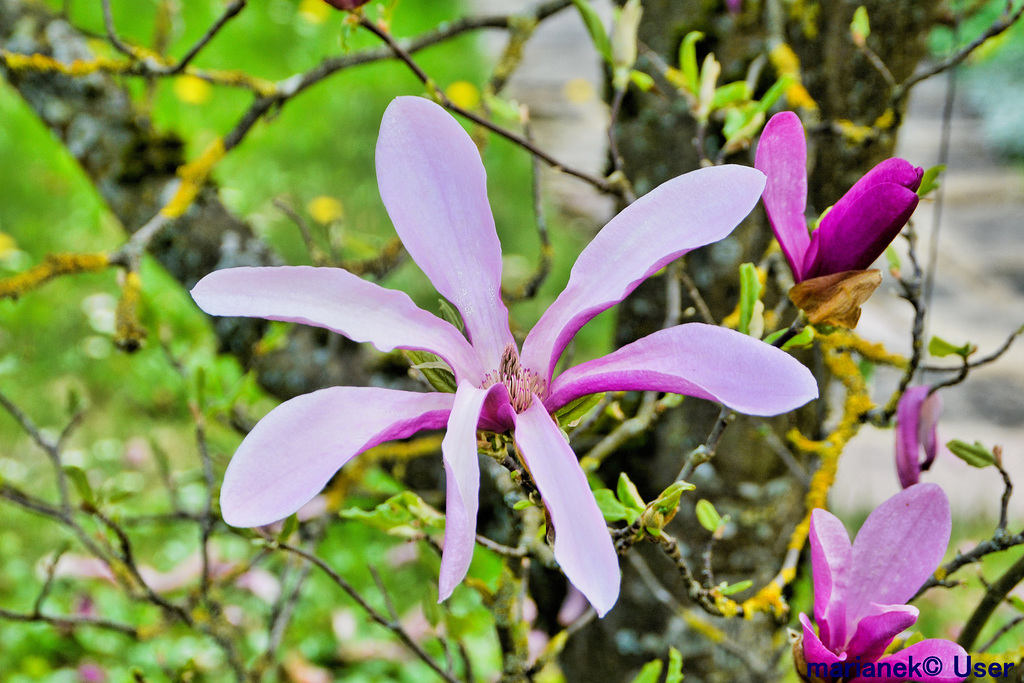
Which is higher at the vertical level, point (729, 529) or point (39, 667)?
point (729, 529)

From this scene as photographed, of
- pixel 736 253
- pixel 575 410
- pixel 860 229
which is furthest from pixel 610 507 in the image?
pixel 736 253

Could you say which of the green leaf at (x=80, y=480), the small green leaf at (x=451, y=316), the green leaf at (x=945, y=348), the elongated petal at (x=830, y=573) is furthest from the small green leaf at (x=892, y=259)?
the green leaf at (x=80, y=480)

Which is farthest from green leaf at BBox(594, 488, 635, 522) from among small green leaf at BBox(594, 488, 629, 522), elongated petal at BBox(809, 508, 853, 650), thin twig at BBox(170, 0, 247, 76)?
thin twig at BBox(170, 0, 247, 76)

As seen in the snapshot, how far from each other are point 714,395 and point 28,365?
2.26 m

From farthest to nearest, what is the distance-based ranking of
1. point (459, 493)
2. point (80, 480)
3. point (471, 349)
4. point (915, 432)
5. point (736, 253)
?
point (736, 253) < point (80, 480) < point (915, 432) < point (471, 349) < point (459, 493)

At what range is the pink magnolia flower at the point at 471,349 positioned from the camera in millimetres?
325

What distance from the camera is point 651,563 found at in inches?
38.8

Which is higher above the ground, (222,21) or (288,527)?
(222,21)

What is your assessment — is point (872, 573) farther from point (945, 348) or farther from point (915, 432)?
point (945, 348)

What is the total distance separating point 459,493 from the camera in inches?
12.2

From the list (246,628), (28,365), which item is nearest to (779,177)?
(246,628)

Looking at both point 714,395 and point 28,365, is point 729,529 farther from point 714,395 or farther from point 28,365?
point 28,365

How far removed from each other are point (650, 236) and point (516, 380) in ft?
0.33

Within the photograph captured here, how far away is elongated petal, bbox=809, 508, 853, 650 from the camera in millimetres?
432
